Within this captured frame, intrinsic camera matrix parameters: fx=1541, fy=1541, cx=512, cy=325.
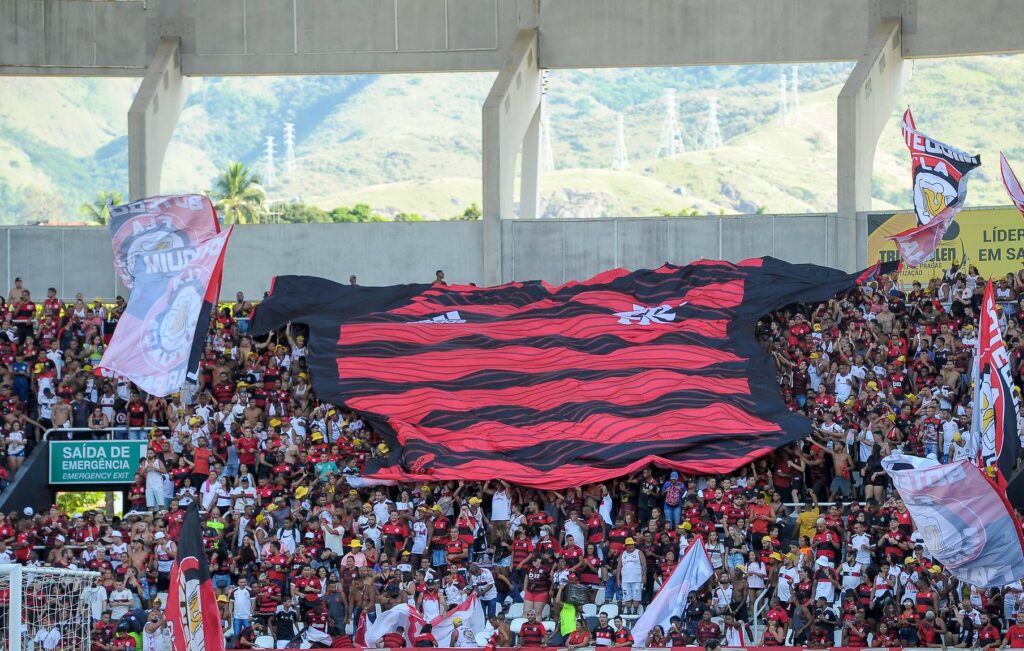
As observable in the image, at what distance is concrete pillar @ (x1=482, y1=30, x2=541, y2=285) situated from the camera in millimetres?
33375

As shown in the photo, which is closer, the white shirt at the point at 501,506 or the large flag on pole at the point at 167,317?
the white shirt at the point at 501,506

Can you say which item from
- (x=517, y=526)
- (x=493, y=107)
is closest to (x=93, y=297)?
(x=493, y=107)

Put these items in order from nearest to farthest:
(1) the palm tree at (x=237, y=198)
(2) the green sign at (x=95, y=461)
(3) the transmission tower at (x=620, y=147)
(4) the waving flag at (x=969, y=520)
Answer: (4) the waving flag at (x=969, y=520) < (2) the green sign at (x=95, y=461) < (1) the palm tree at (x=237, y=198) < (3) the transmission tower at (x=620, y=147)

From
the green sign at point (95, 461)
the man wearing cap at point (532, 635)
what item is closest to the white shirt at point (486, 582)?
the man wearing cap at point (532, 635)

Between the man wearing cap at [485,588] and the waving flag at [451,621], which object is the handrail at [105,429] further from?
the waving flag at [451,621]

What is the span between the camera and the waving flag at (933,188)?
24.2 m

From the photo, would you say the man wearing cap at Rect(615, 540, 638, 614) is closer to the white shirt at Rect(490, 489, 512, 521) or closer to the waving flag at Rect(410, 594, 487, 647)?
the waving flag at Rect(410, 594, 487, 647)

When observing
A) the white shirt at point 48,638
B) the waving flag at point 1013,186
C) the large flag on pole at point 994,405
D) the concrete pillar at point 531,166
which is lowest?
the white shirt at point 48,638

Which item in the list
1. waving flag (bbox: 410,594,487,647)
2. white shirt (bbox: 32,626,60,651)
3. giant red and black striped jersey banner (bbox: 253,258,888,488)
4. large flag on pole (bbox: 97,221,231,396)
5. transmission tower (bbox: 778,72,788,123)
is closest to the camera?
white shirt (bbox: 32,626,60,651)

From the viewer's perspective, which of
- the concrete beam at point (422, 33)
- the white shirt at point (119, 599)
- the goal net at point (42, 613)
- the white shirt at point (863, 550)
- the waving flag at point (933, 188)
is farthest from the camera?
the concrete beam at point (422, 33)

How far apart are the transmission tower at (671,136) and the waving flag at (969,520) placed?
461 feet

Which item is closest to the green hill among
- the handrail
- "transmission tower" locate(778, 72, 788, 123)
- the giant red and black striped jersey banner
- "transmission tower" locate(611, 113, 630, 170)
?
"transmission tower" locate(778, 72, 788, 123)

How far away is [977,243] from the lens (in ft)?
102

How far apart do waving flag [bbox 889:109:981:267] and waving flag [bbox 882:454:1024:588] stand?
868cm
